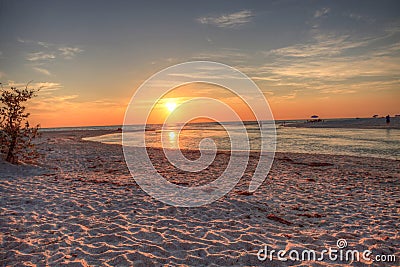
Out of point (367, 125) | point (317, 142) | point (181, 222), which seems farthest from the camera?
point (367, 125)

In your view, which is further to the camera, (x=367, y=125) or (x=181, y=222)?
(x=367, y=125)

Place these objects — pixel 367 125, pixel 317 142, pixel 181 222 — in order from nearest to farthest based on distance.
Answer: pixel 181 222 → pixel 317 142 → pixel 367 125

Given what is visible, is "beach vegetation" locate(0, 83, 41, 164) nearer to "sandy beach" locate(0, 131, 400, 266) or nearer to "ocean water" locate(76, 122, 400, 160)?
"sandy beach" locate(0, 131, 400, 266)

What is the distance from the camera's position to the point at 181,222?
6.18 m

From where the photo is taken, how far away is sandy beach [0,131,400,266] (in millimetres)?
4586

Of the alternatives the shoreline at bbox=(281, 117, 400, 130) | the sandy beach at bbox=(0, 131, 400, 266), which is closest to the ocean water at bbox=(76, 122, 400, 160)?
the shoreline at bbox=(281, 117, 400, 130)

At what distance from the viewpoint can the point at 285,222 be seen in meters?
6.43

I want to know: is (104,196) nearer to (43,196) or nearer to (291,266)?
(43,196)

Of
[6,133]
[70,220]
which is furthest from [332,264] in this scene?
[6,133]

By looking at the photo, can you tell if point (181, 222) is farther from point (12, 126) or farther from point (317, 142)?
point (317, 142)

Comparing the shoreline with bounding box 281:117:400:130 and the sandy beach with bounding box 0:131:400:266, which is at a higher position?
the shoreline with bounding box 281:117:400:130

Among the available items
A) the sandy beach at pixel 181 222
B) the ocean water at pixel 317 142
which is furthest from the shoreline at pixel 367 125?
the sandy beach at pixel 181 222

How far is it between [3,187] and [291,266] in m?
8.72

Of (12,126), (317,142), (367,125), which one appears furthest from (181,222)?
(367,125)
